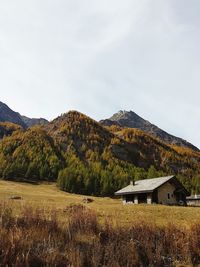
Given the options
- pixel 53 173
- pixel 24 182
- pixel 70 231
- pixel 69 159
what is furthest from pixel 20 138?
pixel 70 231

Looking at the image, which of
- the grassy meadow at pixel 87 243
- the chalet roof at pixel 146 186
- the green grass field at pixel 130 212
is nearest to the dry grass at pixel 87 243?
the grassy meadow at pixel 87 243

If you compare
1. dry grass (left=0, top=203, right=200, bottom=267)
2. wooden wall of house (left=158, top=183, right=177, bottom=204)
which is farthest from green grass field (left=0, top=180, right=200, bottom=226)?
wooden wall of house (left=158, top=183, right=177, bottom=204)

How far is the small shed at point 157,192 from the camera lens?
6506cm

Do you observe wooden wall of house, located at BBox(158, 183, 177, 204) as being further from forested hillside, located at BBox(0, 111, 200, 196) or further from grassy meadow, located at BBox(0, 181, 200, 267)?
forested hillside, located at BBox(0, 111, 200, 196)

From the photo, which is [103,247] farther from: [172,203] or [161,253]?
[172,203]

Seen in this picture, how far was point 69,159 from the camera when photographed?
534 ft

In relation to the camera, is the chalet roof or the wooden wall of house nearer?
the chalet roof

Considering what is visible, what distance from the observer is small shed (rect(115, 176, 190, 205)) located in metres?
65.1

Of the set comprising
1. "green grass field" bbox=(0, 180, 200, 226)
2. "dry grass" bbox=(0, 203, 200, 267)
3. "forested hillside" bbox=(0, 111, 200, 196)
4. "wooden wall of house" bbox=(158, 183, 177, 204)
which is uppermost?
"forested hillside" bbox=(0, 111, 200, 196)

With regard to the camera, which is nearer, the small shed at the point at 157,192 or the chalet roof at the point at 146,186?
the chalet roof at the point at 146,186

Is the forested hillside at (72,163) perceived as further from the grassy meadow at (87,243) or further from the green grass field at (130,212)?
the grassy meadow at (87,243)

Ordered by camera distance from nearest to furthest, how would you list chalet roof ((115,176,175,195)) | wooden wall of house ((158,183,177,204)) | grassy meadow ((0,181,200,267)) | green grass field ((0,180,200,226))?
grassy meadow ((0,181,200,267))
green grass field ((0,180,200,226))
chalet roof ((115,176,175,195))
wooden wall of house ((158,183,177,204))

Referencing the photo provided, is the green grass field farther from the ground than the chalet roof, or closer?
closer

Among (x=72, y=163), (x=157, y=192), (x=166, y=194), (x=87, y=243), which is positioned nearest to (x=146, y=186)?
Result: (x=157, y=192)
